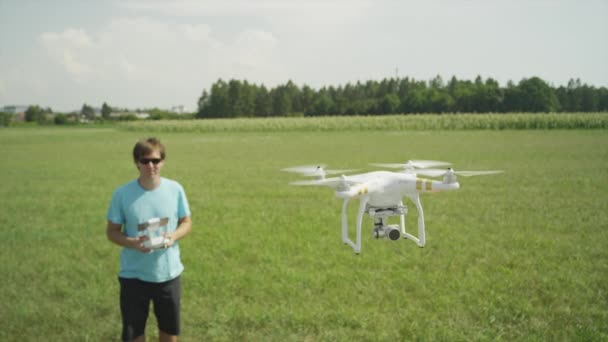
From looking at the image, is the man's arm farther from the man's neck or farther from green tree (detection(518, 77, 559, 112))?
green tree (detection(518, 77, 559, 112))

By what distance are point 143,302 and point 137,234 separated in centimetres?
159

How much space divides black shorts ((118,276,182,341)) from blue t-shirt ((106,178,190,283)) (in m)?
0.18

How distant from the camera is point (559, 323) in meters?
7.86

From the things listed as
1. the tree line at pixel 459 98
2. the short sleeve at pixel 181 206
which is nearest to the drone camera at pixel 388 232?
the tree line at pixel 459 98

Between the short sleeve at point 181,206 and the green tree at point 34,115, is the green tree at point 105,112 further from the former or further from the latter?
the short sleeve at point 181,206

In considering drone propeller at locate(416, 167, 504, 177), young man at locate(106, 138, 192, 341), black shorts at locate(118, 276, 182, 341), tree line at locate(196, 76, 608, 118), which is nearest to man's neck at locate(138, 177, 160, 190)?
young man at locate(106, 138, 192, 341)

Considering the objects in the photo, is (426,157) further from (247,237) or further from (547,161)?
(247,237)

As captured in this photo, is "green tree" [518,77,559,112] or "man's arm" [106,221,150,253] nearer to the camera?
"man's arm" [106,221,150,253]

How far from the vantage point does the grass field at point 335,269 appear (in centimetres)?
805

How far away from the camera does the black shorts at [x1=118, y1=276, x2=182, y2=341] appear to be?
4.78 metres

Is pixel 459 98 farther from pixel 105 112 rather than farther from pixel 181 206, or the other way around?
pixel 105 112

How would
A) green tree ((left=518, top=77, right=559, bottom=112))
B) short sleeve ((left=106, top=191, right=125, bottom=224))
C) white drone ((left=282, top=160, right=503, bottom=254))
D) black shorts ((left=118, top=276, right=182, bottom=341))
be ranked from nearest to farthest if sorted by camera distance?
1. white drone ((left=282, top=160, right=503, bottom=254))
2. short sleeve ((left=106, top=191, right=125, bottom=224))
3. black shorts ((left=118, top=276, right=182, bottom=341))
4. green tree ((left=518, top=77, right=559, bottom=112))

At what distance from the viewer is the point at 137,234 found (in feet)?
12.1

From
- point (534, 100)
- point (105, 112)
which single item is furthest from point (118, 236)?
point (105, 112)
